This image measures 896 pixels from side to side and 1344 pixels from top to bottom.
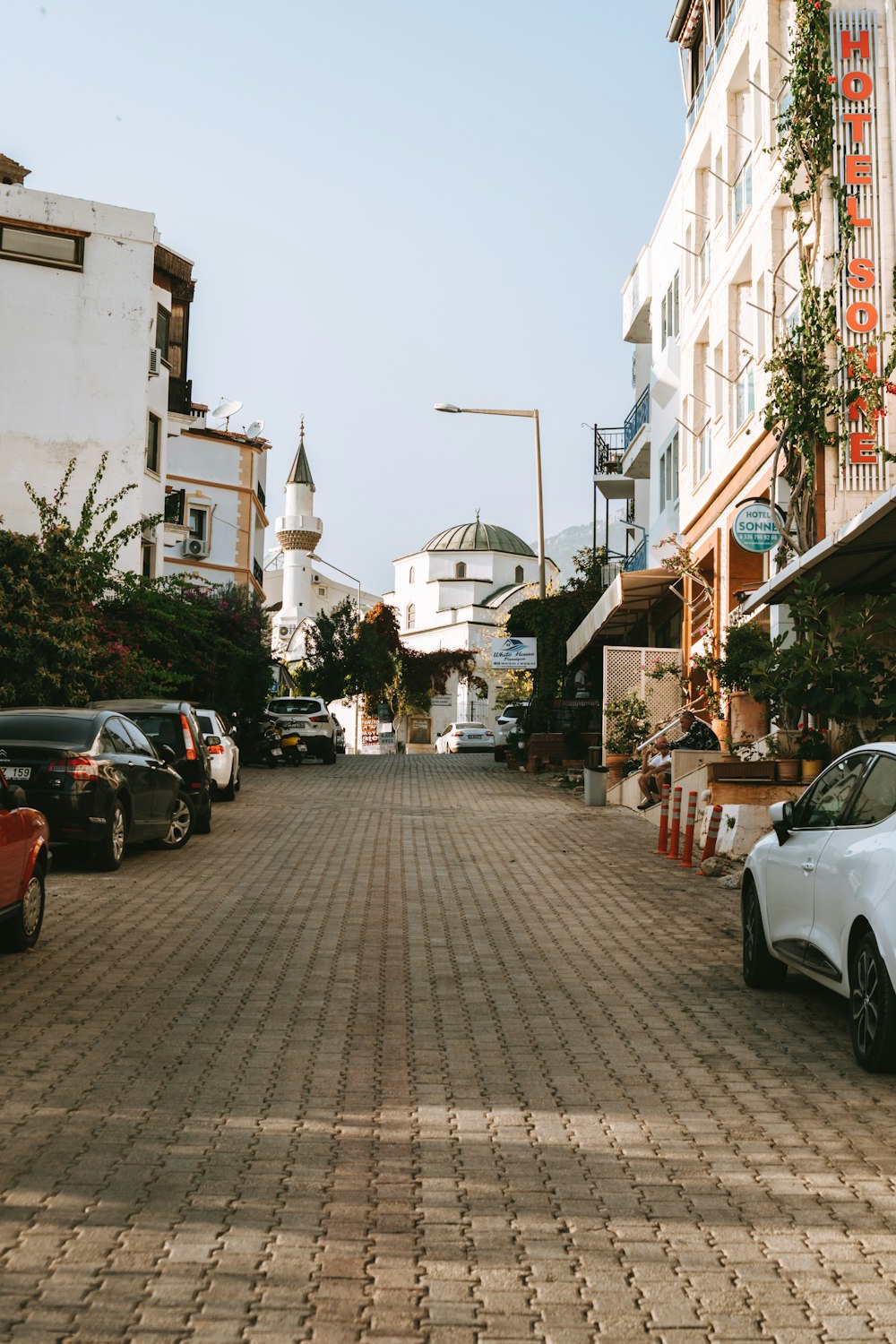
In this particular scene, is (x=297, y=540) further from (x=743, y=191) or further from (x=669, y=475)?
(x=743, y=191)

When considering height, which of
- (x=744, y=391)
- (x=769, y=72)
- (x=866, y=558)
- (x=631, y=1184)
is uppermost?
(x=769, y=72)

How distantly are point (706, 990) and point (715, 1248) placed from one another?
4.95 m

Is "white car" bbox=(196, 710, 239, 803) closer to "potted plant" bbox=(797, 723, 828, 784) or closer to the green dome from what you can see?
"potted plant" bbox=(797, 723, 828, 784)

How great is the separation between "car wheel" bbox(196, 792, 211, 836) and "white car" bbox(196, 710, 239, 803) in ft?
18.1

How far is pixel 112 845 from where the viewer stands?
621 inches

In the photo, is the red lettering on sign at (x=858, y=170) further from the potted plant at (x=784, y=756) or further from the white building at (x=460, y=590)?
the white building at (x=460, y=590)

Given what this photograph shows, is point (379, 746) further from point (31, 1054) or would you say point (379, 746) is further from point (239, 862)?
point (31, 1054)

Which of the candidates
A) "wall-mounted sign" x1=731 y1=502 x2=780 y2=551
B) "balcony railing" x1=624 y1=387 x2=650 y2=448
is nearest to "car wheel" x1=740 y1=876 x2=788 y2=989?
"wall-mounted sign" x1=731 y1=502 x2=780 y2=551

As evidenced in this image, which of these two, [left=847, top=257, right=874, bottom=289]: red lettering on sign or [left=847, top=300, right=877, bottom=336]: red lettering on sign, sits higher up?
[left=847, top=257, right=874, bottom=289]: red lettering on sign

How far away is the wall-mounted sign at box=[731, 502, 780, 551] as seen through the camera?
22.0 metres

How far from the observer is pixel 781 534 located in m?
21.3

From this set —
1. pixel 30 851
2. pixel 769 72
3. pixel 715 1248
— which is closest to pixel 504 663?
pixel 769 72

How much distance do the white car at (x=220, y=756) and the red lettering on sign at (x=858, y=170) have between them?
1356 cm

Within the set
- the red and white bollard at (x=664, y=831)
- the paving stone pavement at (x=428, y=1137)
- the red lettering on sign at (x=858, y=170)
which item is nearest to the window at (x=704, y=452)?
the red lettering on sign at (x=858, y=170)
